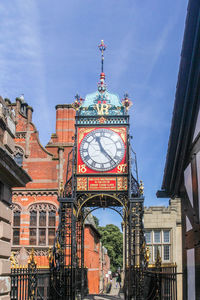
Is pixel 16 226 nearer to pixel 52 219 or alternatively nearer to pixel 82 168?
pixel 52 219

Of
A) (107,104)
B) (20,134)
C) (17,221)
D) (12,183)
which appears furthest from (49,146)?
(12,183)

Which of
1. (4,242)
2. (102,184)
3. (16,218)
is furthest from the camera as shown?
(16,218)

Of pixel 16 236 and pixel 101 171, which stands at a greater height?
pixel 101 171

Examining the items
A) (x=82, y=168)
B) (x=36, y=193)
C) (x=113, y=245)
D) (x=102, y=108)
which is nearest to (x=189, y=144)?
(x=82, y=168)

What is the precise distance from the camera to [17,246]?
88.3ft

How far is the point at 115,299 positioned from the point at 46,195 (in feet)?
28.3

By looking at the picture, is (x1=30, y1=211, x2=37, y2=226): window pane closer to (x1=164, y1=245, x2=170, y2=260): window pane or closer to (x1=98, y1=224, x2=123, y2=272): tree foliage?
(x1=164, y1=245, x2=170, y2=260): window pane

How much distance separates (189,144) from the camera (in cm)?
819

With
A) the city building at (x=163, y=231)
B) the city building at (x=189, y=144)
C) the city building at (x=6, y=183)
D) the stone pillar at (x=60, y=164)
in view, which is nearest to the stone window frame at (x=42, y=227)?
the stone pillar at (x=60, y=164)

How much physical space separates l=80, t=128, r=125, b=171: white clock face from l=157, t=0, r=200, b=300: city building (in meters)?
10.9

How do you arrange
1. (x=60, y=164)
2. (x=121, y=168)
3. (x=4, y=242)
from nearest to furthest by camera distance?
(x=4, y=242), (x=121, y=168), (x=60, y=164)

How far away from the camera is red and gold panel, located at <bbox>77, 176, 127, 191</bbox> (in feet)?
65.9

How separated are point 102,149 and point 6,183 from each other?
9.86 m

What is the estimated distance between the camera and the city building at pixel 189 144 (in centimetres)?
702
